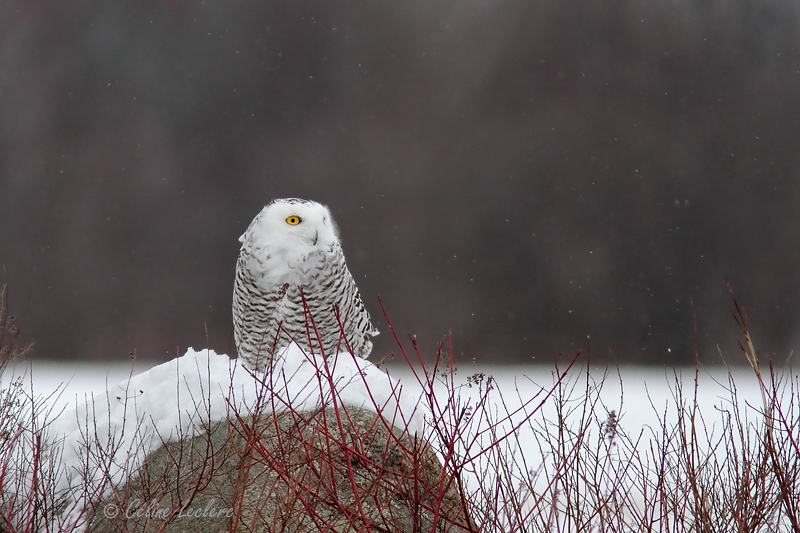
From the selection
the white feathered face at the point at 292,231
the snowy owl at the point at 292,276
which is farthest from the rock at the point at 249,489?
the white feathered face at the point at 292,231

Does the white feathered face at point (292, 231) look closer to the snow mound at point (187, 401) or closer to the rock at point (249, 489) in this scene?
the snow mound at point (187, 401)

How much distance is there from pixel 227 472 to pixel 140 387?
0.89m

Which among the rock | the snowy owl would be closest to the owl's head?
the snowy owl

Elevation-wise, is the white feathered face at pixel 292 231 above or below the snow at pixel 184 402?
above

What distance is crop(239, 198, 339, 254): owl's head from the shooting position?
4312 millimetres

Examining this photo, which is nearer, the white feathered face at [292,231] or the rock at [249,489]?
the rock at [249,489]

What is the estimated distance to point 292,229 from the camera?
4.34m

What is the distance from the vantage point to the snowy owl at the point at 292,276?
4.30 meters

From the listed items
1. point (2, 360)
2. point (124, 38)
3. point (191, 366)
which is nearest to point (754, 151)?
point (124, 38)

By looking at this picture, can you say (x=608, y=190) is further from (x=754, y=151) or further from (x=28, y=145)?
(x=28, y=145)

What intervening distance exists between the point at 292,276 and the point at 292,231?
26cm

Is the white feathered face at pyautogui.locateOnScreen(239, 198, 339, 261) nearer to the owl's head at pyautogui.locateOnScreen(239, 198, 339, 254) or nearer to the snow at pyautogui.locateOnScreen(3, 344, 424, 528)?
the owl's head at pyautogui.locateOnScreen(239, 198, 339, 254)

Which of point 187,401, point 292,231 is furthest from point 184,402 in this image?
point 292,231

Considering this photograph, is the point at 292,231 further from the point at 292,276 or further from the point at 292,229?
the point at 292,276
